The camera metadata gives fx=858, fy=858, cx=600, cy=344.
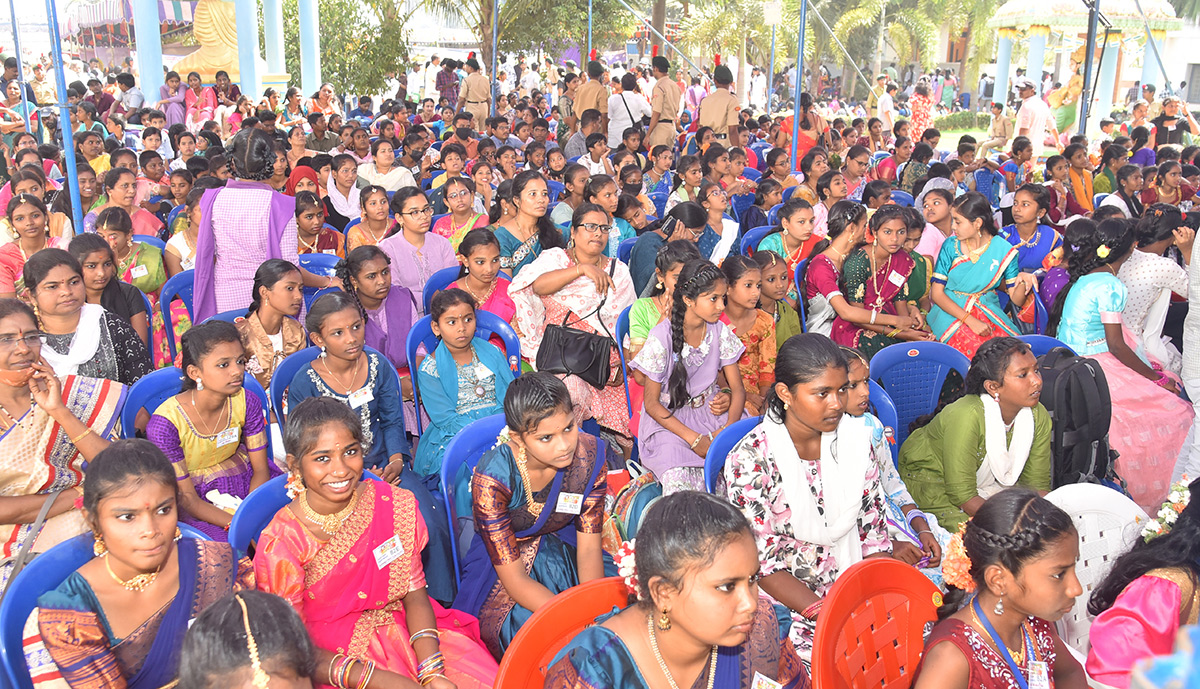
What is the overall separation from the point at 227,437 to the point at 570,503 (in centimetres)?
126

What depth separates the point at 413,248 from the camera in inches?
192

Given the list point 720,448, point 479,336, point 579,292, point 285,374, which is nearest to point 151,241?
point 285,374

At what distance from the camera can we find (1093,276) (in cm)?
400

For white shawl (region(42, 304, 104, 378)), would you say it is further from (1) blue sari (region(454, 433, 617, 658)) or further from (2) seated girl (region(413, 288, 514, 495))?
(1) blue sari (region(454, 433, 617, 658))

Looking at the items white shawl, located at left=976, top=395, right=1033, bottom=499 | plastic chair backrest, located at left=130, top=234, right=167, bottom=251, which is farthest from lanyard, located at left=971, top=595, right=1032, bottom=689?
plastic chair backrest, located at left=130, top=234, right=167, bottom=251

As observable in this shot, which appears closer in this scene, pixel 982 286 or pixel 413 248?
pixel 982 286

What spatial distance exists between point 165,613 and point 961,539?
6.04 feet

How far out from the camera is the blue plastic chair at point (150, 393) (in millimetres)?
3004

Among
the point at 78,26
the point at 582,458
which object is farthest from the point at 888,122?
the point at 78,26

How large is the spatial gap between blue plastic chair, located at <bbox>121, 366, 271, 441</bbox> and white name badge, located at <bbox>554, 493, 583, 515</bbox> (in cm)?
126

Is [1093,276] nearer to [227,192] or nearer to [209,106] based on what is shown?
[227,192]

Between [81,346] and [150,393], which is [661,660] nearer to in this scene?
[150,393]

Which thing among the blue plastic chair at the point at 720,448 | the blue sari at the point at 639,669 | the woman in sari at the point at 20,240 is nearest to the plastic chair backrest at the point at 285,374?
the blue plastic chair at the point at 720,448

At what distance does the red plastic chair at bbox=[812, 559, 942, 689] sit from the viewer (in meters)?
1.67
